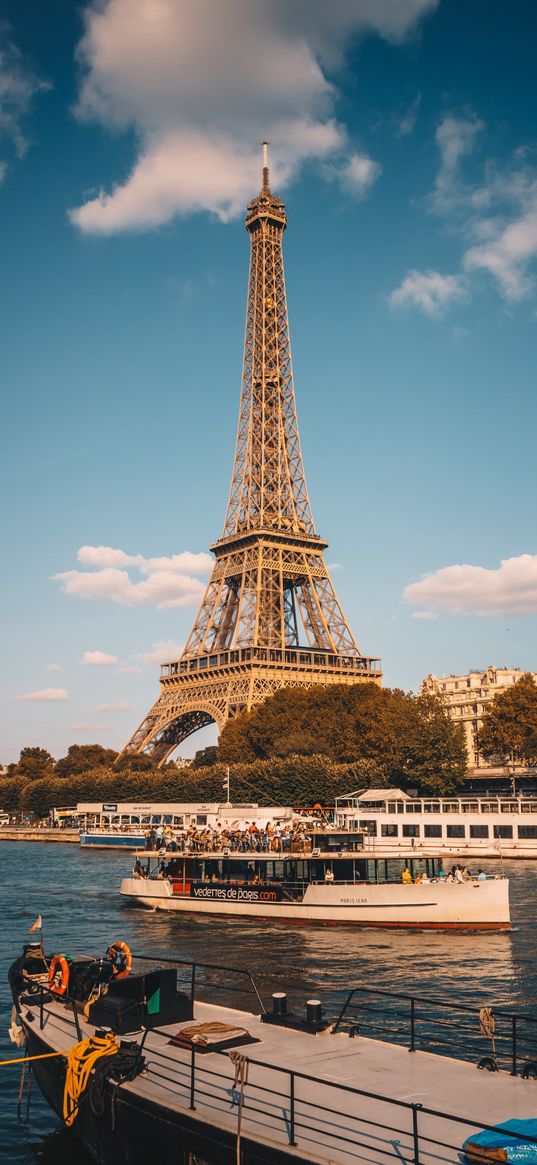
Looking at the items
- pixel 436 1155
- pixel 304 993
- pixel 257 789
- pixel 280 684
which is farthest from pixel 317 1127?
pixel 280 684

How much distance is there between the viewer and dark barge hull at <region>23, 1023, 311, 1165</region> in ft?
37.5

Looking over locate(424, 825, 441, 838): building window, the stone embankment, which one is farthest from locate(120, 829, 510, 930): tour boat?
the stone embankment

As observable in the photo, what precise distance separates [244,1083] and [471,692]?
6781 inches

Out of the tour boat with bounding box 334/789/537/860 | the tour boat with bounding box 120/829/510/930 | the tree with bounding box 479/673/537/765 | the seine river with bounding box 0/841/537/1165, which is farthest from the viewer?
the tree with bounding box 479/673/537/765

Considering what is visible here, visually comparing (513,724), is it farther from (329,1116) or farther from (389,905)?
A: (329,1116)

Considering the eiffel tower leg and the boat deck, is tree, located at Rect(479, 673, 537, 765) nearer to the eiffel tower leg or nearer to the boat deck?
the eiffel tower leg

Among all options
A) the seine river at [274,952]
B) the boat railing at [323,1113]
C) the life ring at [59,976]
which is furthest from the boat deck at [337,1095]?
the seine river at [274,952]

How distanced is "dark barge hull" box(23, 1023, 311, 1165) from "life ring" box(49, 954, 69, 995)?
2.02 meters

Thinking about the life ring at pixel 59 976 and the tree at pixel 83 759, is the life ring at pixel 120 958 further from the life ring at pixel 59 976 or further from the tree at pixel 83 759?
the tree at pixel 83 759

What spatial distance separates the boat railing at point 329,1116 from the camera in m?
10.8

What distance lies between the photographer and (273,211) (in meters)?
140

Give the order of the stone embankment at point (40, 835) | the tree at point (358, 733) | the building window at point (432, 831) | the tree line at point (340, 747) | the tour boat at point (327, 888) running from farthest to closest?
the stone embankment at point (40, 835)
the tree at point (358, 733)
the tree line at point (340, 747)
the building window at point (432, 831)
the tour boat at point (327, 888)

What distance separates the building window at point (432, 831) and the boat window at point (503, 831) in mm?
4704

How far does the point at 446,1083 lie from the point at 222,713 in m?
101
